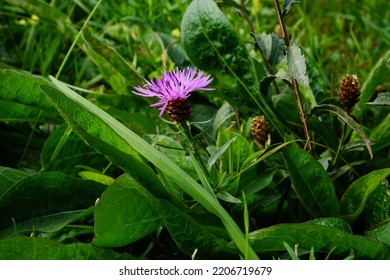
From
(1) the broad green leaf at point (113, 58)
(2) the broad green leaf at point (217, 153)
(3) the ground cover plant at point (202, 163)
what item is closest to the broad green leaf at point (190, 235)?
(3) the ground cover plant at point (202, 163)

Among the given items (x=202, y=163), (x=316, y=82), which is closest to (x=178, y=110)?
(x=202, y=163)

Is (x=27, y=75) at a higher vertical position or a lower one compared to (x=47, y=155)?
higher

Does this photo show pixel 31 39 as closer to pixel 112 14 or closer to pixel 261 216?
pixel 112 14

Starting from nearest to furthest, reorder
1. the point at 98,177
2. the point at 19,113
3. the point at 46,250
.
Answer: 1. the point at 46,250
2. the point at 98,177
3. the point at 19,113

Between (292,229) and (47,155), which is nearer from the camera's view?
(292,229)

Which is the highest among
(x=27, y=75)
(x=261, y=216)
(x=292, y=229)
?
(x=27, y=75)

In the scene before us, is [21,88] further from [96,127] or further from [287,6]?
[287,6]
